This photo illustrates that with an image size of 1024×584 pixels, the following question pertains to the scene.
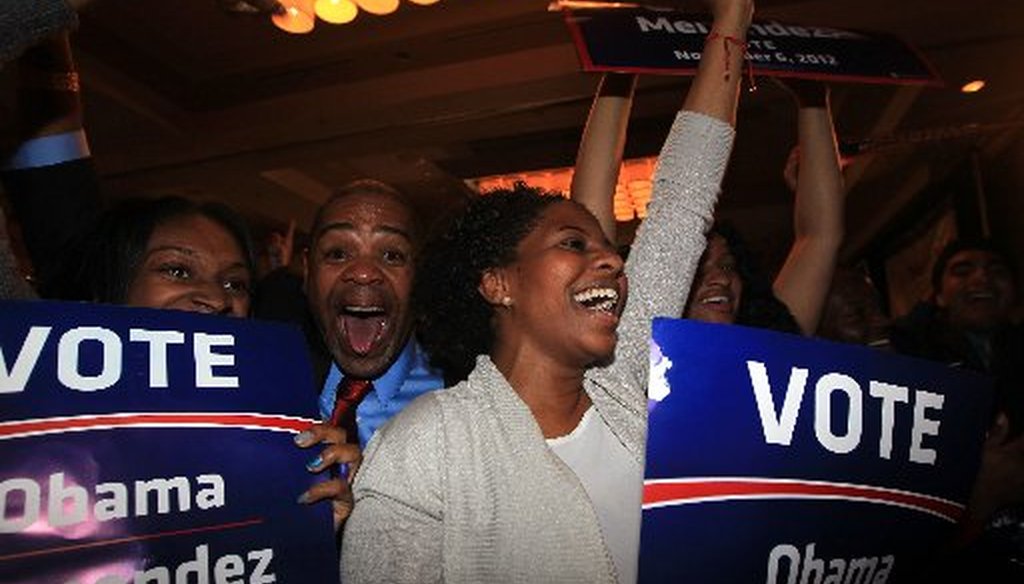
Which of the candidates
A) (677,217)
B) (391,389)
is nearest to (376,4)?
(391,389)

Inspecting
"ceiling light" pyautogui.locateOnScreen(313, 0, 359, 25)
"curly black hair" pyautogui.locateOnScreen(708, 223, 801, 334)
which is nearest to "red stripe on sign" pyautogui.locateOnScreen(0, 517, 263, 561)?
"curly black hair" pyautogui.locateOnScreen(708, 223, 801, 334)

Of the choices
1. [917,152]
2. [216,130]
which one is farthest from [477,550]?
[917,152]

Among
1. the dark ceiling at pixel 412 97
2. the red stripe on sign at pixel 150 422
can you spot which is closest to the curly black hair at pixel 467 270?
the red stripe on sign at pixel 150 422

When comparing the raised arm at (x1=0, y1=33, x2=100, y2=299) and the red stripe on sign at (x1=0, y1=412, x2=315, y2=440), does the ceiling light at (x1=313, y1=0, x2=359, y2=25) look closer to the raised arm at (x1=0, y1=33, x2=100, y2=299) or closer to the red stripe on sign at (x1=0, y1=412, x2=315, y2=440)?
the raised arm at (x1=0, y1=33, x2=100, y2=299)

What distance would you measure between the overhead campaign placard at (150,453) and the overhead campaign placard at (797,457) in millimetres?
545

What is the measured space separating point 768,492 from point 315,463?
2.25 ft

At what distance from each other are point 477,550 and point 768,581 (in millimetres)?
432

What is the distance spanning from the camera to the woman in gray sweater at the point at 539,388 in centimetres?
119

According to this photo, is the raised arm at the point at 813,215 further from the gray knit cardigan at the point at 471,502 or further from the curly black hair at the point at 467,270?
the gray knit cardigan at the point at 471,502

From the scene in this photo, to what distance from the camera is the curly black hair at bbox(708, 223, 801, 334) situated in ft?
6.79

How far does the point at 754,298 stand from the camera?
218cm

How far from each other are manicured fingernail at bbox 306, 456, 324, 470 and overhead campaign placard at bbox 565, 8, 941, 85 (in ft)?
3.14

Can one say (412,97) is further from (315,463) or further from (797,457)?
(797,457)

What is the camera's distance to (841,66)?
1.96 metres
